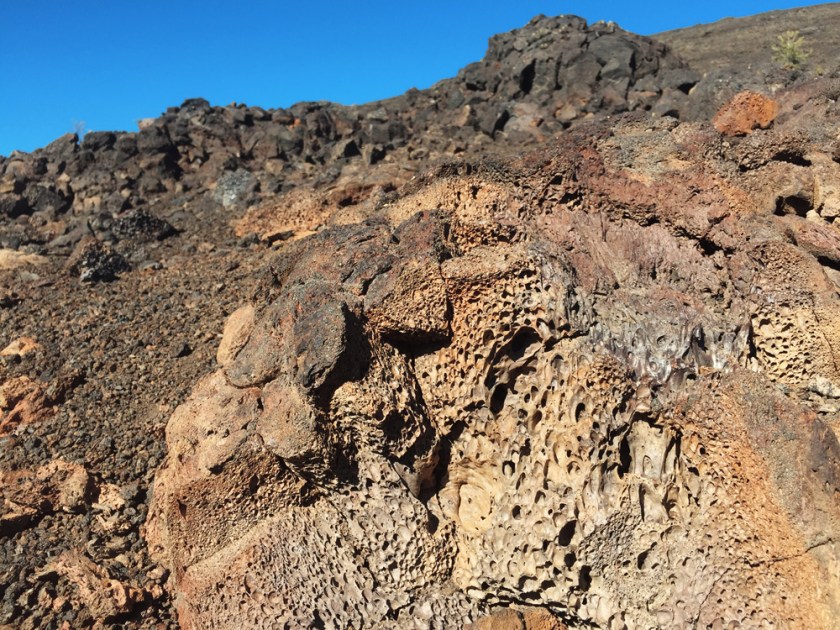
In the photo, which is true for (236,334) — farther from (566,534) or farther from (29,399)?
(566,534)

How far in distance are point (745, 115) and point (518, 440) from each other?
4.04 metres

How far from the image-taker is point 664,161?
4.56 metres

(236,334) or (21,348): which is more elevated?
(21,348)

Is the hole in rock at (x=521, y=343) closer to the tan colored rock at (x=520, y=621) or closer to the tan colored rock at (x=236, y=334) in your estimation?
the tan colored rock at (x=520, y=621)

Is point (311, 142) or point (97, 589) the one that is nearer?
point (97, 589)

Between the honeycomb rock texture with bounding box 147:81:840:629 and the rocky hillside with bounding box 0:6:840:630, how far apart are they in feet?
0.04

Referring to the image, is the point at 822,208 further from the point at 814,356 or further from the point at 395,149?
the point at 395,149

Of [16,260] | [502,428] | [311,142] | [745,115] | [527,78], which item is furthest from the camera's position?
[527,78]

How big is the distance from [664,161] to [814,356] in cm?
158

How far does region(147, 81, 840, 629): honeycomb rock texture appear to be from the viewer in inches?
133

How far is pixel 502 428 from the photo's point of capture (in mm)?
3684

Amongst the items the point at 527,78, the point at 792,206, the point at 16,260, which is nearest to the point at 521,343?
the point at 792,206

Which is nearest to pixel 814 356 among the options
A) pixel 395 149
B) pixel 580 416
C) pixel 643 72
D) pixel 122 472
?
pixel 580 416

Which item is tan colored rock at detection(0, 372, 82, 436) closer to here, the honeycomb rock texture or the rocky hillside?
the rocky hillside
